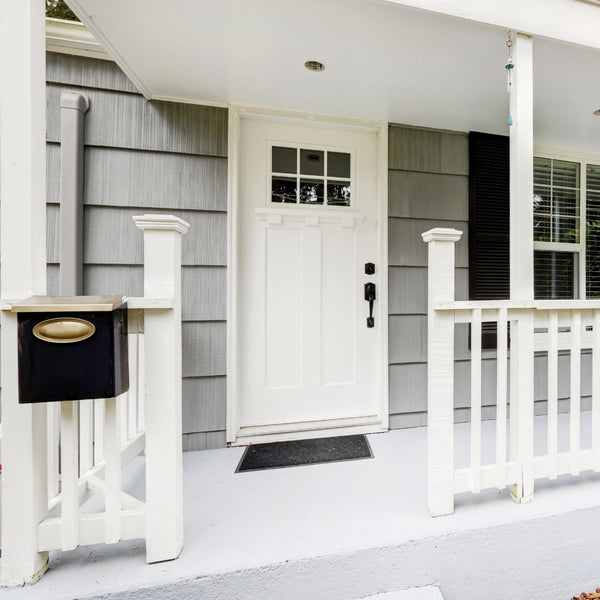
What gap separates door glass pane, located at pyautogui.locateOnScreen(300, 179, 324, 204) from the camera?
7.91 ft

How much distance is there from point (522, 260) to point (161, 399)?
5.21ft

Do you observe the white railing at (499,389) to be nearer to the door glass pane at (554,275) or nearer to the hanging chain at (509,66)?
the hanging chain at (509,66)

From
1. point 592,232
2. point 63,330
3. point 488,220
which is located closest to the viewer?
point 63,330

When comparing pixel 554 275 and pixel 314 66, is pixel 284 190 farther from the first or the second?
pixel 554 275

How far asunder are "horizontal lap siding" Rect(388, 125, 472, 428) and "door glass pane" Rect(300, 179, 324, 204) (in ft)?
1.60

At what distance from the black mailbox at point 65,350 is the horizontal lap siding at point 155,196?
3.56 feet

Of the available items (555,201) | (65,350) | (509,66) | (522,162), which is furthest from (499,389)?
(555,201)

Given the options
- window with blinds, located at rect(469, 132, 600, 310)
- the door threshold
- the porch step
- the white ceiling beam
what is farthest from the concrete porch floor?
the white ceiling beam

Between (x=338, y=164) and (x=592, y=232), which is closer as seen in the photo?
(x=338, y=164)

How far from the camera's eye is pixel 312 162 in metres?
2.42

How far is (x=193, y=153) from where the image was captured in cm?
218

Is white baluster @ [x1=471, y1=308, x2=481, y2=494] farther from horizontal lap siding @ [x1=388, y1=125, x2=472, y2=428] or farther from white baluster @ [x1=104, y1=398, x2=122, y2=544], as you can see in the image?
white baluster @ [x1=104, y1=398, x2=122, y2=544]

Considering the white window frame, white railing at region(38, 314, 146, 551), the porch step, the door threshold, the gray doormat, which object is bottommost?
the porch step

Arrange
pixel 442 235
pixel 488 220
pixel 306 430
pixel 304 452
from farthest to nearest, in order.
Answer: pixel 488 220
pixel 306 430
pixel 304 452
pixel 442 235
